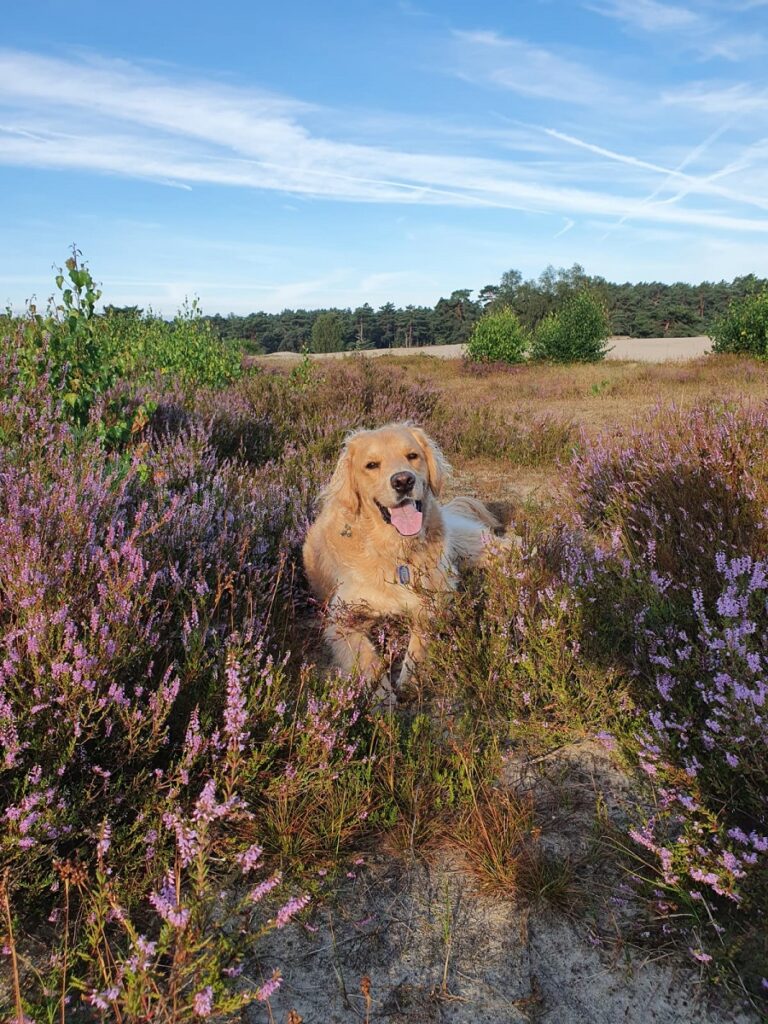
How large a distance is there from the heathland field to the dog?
0.18 m

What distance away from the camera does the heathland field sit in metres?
1.54

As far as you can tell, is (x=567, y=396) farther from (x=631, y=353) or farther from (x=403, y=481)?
(x=631, y=353)

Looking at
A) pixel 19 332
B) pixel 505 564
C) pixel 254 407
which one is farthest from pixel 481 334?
pixel 505 564

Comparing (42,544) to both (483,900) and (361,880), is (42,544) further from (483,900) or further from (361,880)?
(483,900)

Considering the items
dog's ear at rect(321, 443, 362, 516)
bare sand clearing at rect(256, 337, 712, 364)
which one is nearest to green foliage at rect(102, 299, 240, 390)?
dog's ear at rect(321, 443, 362, 516)

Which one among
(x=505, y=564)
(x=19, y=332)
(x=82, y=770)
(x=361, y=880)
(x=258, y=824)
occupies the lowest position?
(x=361, y=880)

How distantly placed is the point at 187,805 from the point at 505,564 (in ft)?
5.53

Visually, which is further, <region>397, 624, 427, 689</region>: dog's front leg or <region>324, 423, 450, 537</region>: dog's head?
<region>324, 423, 450, 537</region>: dog's head

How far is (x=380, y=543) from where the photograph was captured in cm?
371

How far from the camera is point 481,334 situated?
85.0 feet

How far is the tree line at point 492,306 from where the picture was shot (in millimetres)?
65062

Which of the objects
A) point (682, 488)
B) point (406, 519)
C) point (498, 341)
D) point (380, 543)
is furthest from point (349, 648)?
point (498, 341)

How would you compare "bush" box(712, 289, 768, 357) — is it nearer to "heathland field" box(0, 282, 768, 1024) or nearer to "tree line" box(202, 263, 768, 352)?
"heathland field" box(0, 282, 768, 1024)

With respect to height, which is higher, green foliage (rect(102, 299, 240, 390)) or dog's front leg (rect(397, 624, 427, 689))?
green foliage (rect(102, 299, 240, 390))
